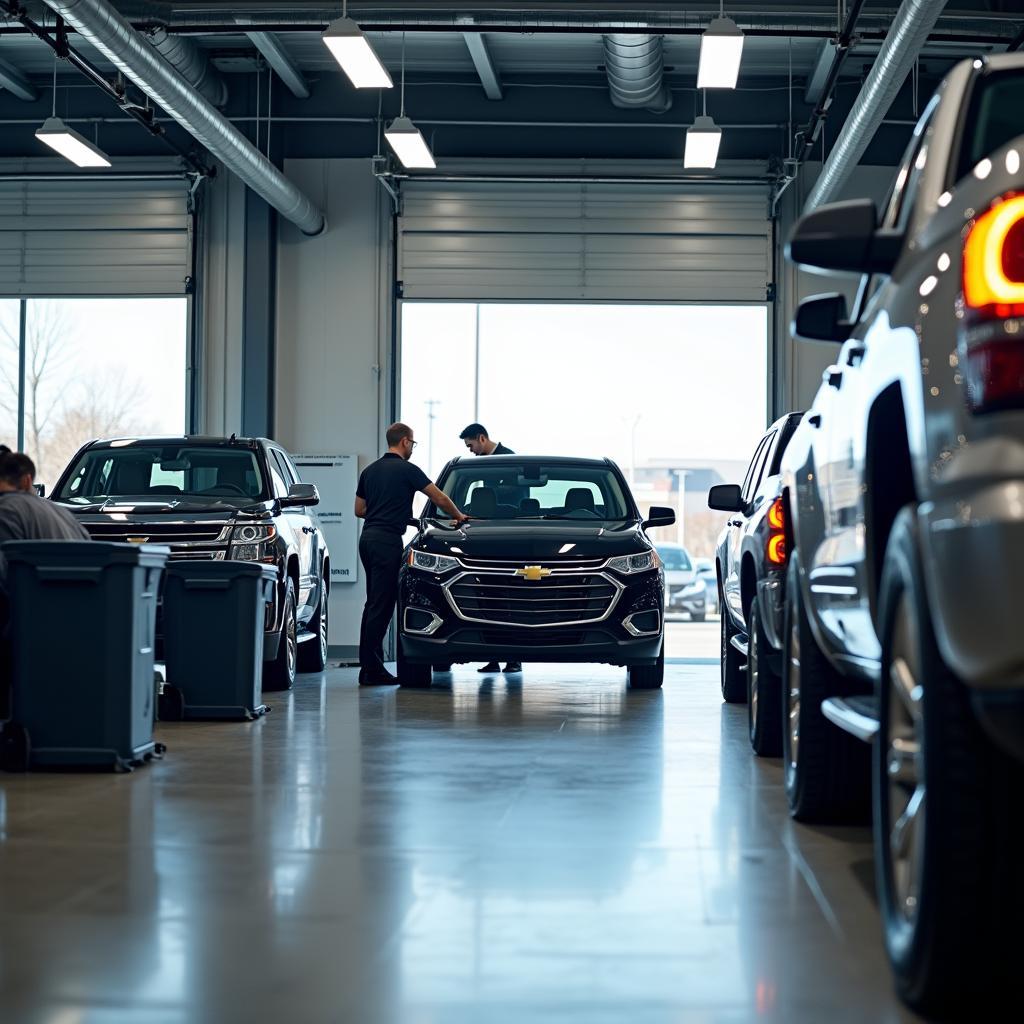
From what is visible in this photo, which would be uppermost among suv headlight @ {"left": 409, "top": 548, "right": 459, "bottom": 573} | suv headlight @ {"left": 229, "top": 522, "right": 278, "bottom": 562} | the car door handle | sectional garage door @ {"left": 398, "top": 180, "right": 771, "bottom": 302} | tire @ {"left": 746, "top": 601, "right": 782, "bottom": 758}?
sectional garage door @ {"left": 398, "top": 180, "right": 771, "bottom": 302}

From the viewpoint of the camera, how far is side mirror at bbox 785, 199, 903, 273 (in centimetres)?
354

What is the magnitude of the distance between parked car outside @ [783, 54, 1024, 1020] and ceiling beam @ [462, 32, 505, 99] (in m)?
12.5

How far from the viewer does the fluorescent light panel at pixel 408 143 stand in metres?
14.3

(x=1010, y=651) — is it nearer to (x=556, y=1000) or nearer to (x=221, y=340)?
(x=556, y=1000)

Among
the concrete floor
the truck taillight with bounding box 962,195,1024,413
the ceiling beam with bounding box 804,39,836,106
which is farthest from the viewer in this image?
the ceiling beam with bounding box 804,39,836,106

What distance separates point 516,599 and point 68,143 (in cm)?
734

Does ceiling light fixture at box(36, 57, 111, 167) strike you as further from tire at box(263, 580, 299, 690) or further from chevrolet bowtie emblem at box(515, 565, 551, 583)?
chevrolet bowtie emblem at box(515, 565, 551, 583)

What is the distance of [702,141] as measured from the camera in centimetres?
1430

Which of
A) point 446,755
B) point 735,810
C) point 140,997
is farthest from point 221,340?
point 140,997

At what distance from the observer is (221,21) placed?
516 inches

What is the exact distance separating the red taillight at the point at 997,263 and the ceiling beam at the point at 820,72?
541 inches

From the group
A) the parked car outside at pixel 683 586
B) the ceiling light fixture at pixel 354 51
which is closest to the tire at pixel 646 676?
the ceiling light fixture at pixel 354 51

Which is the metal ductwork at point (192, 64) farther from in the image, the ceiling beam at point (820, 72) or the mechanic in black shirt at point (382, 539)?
the ceiling beam at point (820, 72)

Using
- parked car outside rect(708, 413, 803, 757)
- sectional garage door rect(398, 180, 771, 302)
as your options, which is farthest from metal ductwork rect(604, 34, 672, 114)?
parked car outside rect(708, 413, 803, 757)
